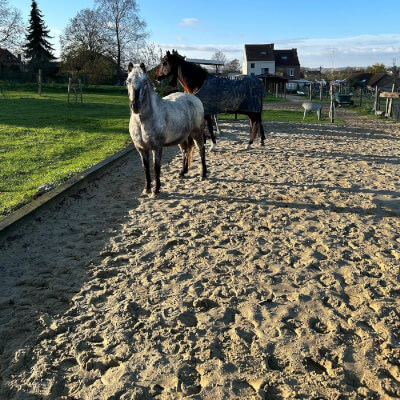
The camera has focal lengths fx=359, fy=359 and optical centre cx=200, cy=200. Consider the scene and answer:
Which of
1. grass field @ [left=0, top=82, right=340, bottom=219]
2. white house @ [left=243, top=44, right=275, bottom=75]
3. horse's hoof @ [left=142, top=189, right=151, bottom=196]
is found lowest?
horse's hoof @ [left=142, top=189, right=151, bottom=196]

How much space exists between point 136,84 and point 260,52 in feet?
246

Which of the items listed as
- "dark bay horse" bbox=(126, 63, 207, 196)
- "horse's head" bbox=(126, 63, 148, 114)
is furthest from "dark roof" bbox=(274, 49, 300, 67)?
"horse's head" bbox=(126, 63, 148, 114)

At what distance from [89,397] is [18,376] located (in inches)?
21.8

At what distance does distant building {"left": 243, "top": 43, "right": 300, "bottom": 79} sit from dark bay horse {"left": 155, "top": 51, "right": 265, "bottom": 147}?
65106 millimetres

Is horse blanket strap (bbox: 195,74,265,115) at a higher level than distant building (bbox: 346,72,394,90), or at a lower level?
lower

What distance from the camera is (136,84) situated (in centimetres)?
500

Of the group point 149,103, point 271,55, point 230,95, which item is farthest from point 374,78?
point 149,103

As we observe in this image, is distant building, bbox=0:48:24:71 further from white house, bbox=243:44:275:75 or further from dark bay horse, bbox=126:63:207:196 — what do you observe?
white house, bbox=243:44:275:75

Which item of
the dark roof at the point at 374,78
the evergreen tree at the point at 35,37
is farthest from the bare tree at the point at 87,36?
the dark roof at the point at 374,78

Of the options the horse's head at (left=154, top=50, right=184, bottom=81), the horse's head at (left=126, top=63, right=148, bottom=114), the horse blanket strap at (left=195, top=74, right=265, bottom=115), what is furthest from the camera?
the horse blanket strap at (left=195, top=74, right=265, bottom=115)

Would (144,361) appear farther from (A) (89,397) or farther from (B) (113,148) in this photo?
(B) (113,148)

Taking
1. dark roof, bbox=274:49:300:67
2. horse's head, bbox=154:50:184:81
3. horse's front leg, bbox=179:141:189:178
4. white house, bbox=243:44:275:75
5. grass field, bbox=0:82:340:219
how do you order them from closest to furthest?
grass field, bbox=0:82:340:219 < horse's front leg, bbox=179:141:189:178 < horse's head, bbox=154:50:184:81 < white house, bbox=243:44:275:75 < dark roof, bbox=274:49:300:67

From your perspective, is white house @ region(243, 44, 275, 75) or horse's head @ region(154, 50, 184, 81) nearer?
horse's head @ region(154, 50, 184, 81)

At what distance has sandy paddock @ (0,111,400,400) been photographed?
2.37 meters
